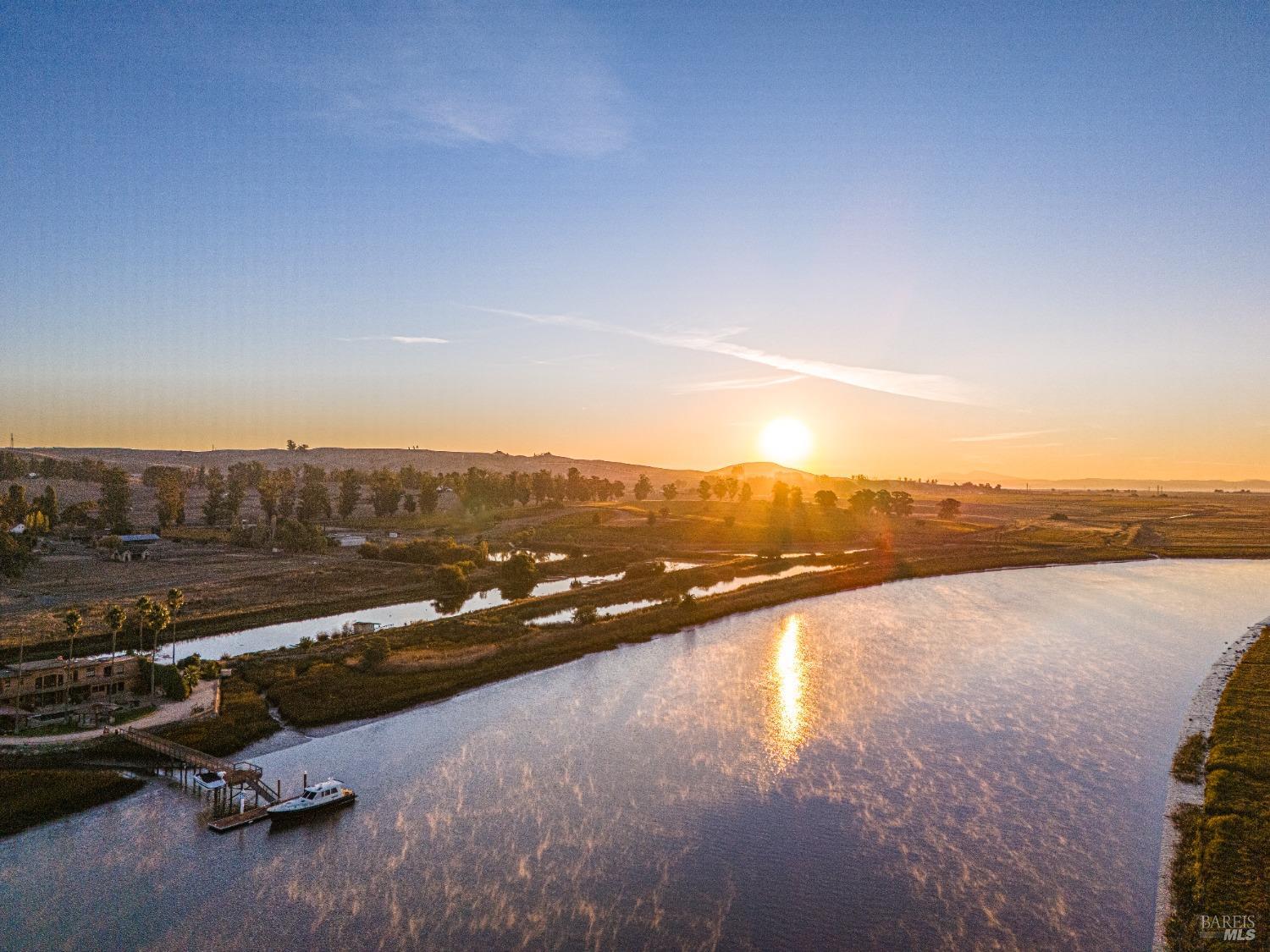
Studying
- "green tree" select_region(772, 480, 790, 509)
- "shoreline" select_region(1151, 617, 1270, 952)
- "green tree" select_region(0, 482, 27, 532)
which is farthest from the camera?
"green tree" select_region(772, 480, 790, 509)

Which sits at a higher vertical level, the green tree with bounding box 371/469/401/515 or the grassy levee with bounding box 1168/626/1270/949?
the green tree with bounding box 371/469/401/515

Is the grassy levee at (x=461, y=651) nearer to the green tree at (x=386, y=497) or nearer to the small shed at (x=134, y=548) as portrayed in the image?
the small shed at (x=134, y=548)

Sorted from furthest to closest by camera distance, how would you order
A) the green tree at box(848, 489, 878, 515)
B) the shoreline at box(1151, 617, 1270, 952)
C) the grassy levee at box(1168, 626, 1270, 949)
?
the green tree at box(848, 489, 878, 515) < the shoreline at box(1151, 617, 1270, 952) < the grassy levee at box(1168, 626, 1270, 949)

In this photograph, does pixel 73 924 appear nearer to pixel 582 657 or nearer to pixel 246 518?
pixel 582 657

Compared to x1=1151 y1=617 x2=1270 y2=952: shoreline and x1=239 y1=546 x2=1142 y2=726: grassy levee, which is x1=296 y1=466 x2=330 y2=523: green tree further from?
x1=1151 y1=617 x2=1270 y2=952: shoreline

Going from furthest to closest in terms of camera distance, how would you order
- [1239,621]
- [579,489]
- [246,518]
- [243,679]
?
[579,489], [246,518], [1239,621], [243,679]

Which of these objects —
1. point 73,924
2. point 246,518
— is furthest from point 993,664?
point 246,518

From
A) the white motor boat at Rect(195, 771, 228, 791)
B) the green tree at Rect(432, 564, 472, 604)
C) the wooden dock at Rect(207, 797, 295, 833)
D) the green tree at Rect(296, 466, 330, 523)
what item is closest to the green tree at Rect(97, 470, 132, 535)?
the green tree at Rect(296, 466, 330, 523)
